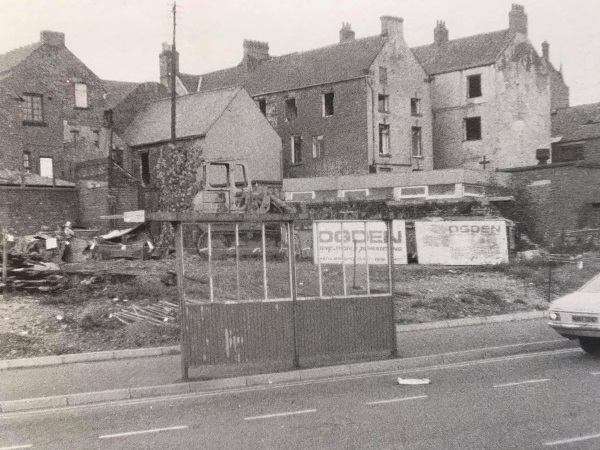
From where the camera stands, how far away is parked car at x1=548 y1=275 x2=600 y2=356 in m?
12.8

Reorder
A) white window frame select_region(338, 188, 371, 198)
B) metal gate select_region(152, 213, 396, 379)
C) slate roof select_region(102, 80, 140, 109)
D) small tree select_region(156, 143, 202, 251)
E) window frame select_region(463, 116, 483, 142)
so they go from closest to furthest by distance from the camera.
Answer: metal gate select_region(152, 213, 396, 379), white window frame select_region(338, 188, 371, 198), small tree select_region(156, 143, 202, 251), slate roof select_region(102, 80, 140, 109), window frame select_region(463, 116, 483, 142)

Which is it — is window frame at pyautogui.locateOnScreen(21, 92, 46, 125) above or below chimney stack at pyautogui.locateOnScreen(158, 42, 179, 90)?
below

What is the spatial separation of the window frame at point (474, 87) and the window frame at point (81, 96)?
26843mm

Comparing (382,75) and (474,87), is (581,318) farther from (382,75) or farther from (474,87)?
(474,87)

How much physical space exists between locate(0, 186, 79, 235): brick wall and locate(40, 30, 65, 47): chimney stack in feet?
34.9

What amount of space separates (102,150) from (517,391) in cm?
4296

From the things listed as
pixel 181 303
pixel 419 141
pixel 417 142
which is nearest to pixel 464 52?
pixel 419 141

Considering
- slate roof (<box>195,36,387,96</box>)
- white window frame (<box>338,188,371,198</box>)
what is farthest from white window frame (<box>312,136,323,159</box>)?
white window frame (<box>338,188,371,198</box>)

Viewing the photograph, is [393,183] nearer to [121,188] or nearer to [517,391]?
[121,188]

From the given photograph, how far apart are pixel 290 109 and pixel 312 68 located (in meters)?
3.30

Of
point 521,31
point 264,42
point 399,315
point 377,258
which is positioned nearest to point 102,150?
point 264,42

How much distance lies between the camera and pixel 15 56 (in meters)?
45.0

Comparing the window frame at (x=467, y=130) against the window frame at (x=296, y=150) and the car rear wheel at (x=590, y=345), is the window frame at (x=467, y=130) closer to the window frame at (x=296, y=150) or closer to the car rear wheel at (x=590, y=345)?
the window frame at (x=296, y=150)

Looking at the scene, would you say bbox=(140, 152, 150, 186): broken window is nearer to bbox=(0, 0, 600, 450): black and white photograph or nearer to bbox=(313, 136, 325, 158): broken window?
bbox=(0, 0, 600, 450): black and white photograph
